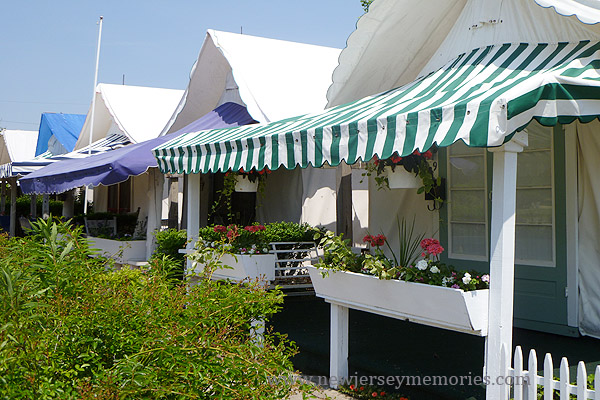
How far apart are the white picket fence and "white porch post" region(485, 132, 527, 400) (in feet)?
0.49

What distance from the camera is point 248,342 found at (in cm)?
319

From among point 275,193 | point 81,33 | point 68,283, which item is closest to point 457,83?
point 68,283

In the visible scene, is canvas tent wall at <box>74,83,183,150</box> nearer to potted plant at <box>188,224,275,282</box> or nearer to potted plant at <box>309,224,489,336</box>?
potted plant at <box>188,224,275,282</box>

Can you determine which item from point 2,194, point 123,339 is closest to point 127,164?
point 123,339

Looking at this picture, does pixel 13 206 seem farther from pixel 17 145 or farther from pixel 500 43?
pixel 500 43

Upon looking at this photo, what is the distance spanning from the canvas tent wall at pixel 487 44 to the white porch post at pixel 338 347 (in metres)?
2.13

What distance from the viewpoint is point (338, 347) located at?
18.6 feet

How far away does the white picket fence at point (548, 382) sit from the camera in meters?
3.57

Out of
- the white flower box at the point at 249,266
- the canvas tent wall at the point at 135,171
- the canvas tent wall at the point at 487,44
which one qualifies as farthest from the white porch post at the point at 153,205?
the canvas tent wall at the point at 487,44

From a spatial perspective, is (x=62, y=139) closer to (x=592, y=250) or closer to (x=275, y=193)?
(x=275, y=193)

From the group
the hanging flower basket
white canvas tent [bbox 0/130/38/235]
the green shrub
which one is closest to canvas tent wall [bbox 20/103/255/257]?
the hanging flower basket

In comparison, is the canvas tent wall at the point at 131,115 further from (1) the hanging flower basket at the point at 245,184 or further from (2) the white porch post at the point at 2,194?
(1) the hanging flower basket at the point at 245,184

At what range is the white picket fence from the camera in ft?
11.7

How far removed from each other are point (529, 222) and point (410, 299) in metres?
2.37
